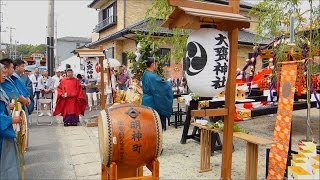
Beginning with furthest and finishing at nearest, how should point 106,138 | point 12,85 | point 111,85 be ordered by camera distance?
point 111,85, point 12,85, point 106,138

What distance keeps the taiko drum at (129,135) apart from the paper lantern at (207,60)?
722 millimetres

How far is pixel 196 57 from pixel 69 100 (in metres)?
6.71

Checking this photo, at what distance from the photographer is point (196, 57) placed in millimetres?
3654

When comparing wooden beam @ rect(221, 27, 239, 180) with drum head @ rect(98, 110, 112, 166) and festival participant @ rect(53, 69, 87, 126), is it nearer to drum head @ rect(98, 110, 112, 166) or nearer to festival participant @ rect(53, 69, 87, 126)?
drum head @ rect(98, 110, 112, 166)

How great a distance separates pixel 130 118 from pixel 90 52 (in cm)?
610

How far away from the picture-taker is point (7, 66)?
483 centimetres

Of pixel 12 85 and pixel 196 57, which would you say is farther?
pixel 12 85

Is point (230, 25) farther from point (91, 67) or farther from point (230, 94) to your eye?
point (91, 67)

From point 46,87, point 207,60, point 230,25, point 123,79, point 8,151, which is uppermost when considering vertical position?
point 230,25

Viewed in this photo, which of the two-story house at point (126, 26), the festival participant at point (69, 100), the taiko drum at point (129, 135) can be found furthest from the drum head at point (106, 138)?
→ the two-story house at point (126, 26)

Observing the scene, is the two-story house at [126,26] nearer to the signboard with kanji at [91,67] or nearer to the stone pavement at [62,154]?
the signboard with kanji at [91,67]

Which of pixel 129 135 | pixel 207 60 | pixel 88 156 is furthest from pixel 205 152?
pixel 88 156

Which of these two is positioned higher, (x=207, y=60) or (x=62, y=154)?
(x=207, y=60)

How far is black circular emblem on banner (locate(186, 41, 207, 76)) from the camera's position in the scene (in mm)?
3635
